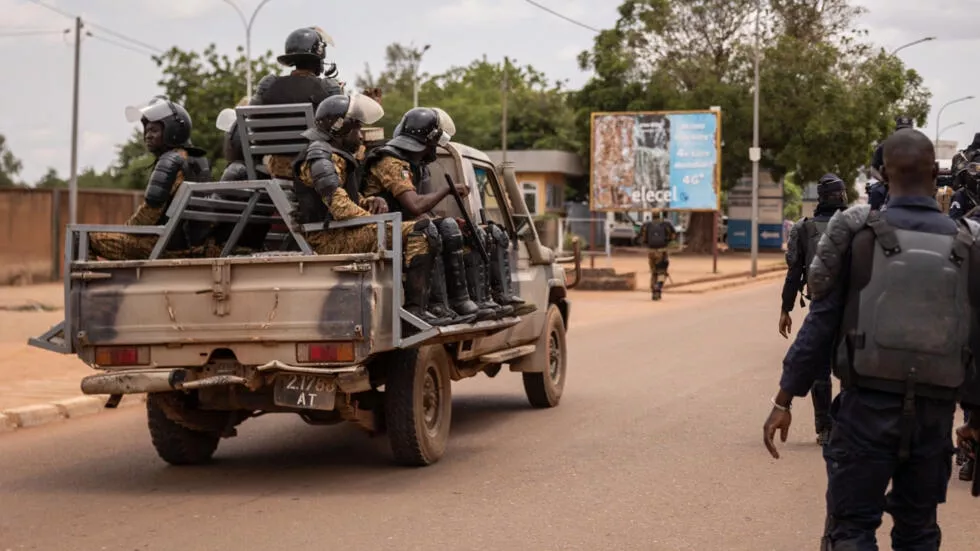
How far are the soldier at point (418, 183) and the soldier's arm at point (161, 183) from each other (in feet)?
4.16

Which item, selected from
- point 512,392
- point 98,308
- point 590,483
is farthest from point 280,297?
point 512,392

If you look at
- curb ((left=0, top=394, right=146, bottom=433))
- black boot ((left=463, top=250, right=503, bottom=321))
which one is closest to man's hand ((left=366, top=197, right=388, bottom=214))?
black boot ((left=463, top=250, right=503, bottom=321))

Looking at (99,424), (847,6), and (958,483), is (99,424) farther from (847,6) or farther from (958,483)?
(847,6)

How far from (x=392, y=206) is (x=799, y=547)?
3.70 metres

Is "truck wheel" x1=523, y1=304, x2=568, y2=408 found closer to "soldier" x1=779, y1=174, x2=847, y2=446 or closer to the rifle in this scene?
the rifle

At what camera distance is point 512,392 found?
42.7 feet

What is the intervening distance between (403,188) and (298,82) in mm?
1420

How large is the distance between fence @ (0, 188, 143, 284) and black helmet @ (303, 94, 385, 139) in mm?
21996

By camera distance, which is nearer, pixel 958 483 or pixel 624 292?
pixel 958 483

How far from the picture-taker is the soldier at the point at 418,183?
342 inches

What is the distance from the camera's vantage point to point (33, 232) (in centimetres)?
2972

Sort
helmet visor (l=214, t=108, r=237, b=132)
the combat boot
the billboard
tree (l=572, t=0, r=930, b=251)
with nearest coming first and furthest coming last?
the combat boot < helmet visor (l=214, t=108, r=237, b=132) < the billboard < tree (l=572, t=0, r=930, b=251)

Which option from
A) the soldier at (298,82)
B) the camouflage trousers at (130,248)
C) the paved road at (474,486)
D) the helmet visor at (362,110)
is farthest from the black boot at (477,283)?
the camouflage trousers at (130,248)

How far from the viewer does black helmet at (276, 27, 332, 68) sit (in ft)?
32.3
